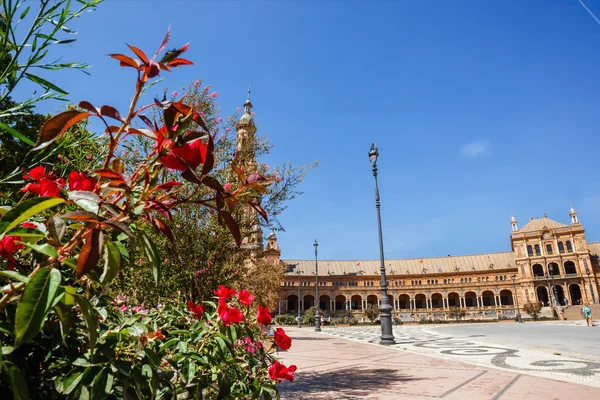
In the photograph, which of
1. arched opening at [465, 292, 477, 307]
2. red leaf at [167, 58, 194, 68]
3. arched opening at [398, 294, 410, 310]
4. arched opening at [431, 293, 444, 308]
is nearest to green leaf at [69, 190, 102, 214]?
red leaf at [167, 58, 194, 68]

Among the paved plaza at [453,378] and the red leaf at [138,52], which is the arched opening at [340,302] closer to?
the paved plaza at [453,378]

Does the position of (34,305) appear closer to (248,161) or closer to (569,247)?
(248,161)

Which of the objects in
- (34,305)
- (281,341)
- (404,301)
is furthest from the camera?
(404,301)

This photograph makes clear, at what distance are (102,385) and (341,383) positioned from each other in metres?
5.39

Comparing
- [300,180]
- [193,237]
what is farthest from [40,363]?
[300,180]

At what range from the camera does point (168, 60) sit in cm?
95

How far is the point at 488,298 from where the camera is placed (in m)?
74.7

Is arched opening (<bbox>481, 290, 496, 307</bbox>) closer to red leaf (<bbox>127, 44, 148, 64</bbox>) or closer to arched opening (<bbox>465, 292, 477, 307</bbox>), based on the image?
arched opening (<bbox>465, 292, 477, 307</bbox>)

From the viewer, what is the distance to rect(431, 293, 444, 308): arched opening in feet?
251

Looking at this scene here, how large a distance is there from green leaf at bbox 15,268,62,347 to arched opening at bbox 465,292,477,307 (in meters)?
85.4

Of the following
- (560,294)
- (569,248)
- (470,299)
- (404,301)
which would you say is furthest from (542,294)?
(404,301)

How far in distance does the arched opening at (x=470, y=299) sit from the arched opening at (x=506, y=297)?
204 inches

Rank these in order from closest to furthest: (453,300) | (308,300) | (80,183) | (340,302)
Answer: (80,183)
(453,300)
(308,300)
(340,302)

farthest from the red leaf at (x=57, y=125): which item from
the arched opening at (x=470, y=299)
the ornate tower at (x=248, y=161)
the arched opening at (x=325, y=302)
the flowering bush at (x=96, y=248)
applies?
the arched opening at (x=470, y=299)
